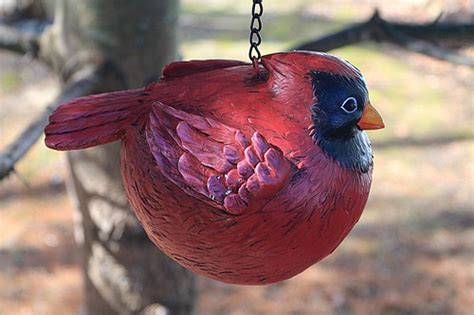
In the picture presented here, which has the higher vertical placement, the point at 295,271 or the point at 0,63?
the point at 295,271

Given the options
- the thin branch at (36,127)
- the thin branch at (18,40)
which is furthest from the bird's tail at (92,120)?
the thin branch at (18,40)

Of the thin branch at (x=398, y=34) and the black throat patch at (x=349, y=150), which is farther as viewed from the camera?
the thin branch at (x=398, y=34)

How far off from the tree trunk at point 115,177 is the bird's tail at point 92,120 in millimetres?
572

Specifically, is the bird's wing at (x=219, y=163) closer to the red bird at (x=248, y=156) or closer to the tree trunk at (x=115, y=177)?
the red bird at (x=248, y=156)

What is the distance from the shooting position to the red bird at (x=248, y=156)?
26.5 inches

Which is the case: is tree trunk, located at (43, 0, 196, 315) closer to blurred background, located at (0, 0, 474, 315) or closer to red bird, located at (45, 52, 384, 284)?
blurred background, located at (0, 0, 474, 315)

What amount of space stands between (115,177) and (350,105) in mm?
837

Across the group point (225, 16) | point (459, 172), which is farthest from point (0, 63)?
point (459, 172)

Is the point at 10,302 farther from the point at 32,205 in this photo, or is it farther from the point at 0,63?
the point at 0,63

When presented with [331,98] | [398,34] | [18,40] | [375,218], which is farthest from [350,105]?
[375,218]

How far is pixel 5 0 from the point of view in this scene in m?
1.72

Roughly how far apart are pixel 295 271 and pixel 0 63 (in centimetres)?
370

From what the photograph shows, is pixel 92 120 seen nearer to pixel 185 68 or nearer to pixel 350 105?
pixel 185 68

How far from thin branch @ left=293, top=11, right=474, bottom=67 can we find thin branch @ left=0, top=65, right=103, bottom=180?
0.43m
